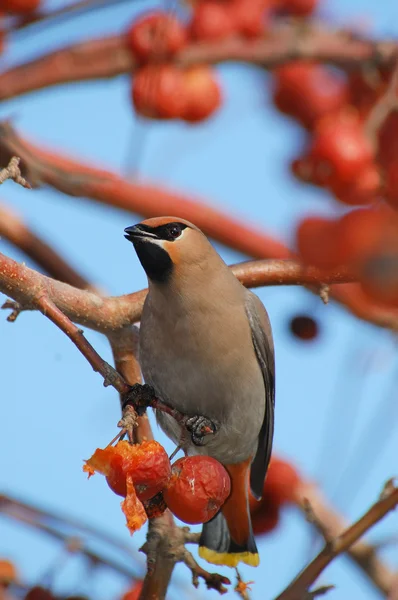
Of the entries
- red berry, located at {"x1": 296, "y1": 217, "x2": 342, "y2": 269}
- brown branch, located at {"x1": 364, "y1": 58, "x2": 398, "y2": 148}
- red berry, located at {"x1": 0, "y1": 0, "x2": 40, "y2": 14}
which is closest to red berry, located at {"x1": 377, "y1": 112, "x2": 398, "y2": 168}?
brown branch, located at {"x1": 364, "y1": 58, "x2": 398, "y2": 148}

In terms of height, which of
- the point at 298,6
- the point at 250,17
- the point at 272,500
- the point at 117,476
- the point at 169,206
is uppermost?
the point at 298,6

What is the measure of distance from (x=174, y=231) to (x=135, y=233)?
0.63 feet

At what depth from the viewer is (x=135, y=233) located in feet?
10.7

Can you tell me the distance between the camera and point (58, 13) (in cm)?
368

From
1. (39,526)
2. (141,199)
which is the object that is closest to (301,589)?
(39,526)

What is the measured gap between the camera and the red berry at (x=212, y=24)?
191 inches

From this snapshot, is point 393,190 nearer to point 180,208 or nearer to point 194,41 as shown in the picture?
point 180,208

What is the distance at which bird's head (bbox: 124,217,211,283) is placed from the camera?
330 cm

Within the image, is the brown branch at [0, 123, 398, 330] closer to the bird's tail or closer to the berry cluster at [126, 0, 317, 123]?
the berry cluster at [126, 0, 317, 123]

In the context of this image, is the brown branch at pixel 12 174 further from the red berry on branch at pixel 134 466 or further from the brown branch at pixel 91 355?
the red berry on branch at pixel 134 466

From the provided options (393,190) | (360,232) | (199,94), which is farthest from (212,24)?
(360,232)

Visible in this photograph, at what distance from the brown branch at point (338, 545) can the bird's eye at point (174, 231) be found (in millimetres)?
1436

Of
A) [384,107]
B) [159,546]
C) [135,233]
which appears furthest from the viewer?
[384,107]

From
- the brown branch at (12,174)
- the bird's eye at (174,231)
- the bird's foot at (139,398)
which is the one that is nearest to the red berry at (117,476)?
the bird's foot at (139,398)
